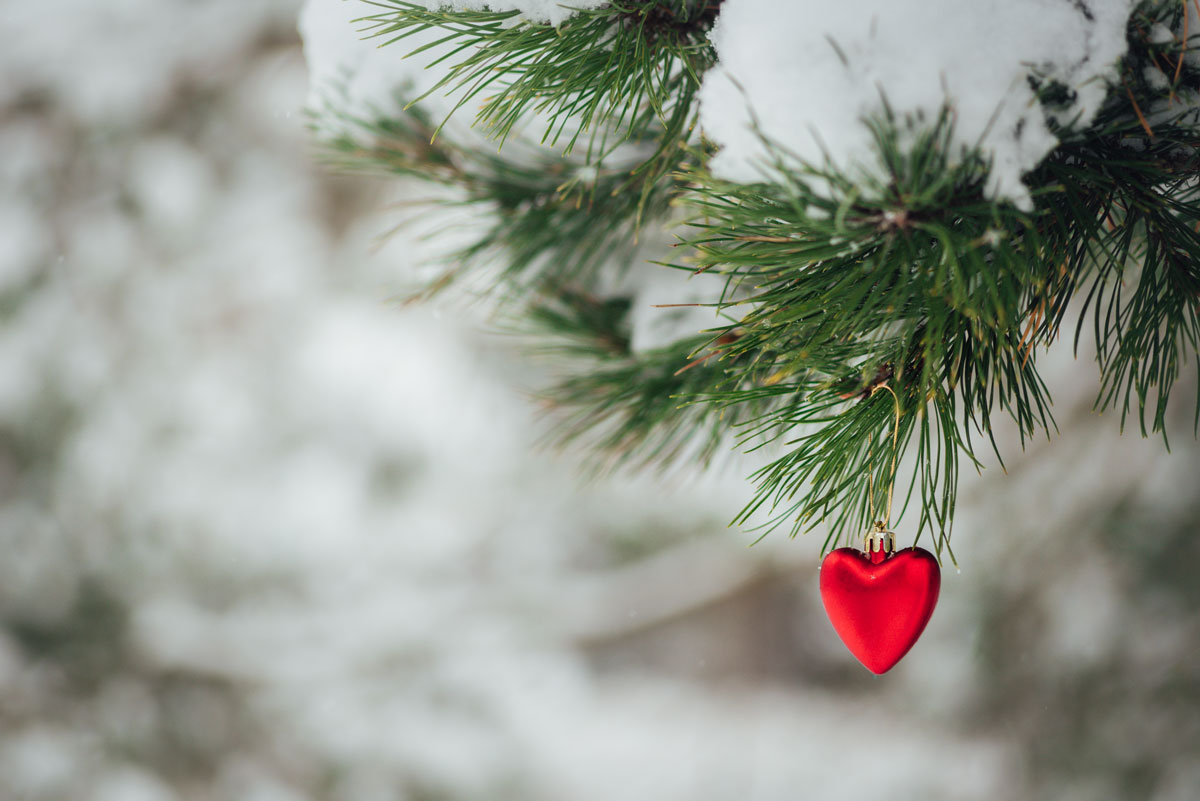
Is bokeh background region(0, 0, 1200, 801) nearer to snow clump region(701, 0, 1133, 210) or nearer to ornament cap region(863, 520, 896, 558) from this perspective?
ornament cap region(863, 520, 896, 558)

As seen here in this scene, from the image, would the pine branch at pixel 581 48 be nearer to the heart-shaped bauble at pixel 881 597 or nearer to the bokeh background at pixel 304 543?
the heart-shaped bauble at pixel 881 597

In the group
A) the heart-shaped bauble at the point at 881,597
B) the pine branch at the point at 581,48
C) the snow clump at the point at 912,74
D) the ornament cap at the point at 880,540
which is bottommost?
the heart-shaped bauble at the point at 881,597

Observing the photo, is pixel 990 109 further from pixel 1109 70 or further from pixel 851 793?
pixel 851 793

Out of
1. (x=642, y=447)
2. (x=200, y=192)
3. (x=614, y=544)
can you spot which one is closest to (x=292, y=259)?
(x=200, y=192)

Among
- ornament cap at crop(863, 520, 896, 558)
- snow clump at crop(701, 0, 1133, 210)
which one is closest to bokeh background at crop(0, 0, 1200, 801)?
ornament cap at crop(863, 520, 896, 558)

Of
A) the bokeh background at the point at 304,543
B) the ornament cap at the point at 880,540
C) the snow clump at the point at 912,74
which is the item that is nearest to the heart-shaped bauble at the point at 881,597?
the ornament cap at the point at 880,540

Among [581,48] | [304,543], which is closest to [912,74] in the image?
[581,48]

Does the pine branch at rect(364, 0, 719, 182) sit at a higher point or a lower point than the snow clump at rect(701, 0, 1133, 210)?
higher
